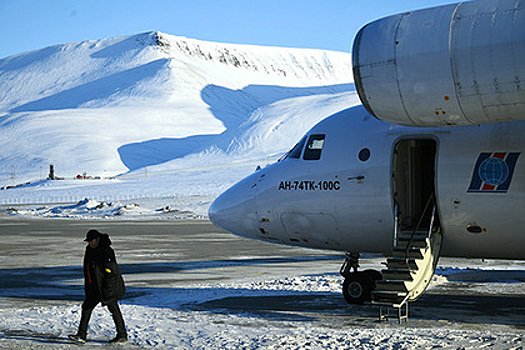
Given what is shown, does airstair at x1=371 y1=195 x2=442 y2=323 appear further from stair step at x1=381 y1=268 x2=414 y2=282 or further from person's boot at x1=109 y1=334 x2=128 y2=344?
person's boot at x1=109 y1=334 x2=128 y2=344

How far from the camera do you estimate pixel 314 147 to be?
15492mm

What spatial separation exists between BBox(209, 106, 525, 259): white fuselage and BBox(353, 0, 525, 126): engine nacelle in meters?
2.24

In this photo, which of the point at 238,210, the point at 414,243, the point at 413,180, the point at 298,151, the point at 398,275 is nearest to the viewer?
the point at 398,275

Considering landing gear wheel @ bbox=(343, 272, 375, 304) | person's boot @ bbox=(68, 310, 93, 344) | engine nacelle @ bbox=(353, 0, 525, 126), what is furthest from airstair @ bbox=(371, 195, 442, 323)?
person's boot @ bbox=(68, 310, 93, 344)

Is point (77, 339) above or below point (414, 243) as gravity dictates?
below

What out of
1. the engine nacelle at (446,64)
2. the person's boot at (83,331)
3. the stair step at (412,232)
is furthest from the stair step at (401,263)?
the person's boot at (83,331)

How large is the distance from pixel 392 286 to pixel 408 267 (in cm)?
52

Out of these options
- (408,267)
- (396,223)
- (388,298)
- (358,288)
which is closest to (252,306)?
(358,288)

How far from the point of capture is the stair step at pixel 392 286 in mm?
12500

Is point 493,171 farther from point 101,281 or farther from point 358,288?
point 101,281

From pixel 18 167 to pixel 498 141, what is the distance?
6331 inches

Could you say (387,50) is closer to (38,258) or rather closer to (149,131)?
(38,258)

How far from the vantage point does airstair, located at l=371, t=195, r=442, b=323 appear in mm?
12570

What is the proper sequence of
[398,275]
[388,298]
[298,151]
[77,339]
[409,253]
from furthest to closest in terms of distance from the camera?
[298,151]
[409,253]
[398,275]
[388,298]
[77,339]
